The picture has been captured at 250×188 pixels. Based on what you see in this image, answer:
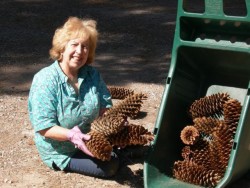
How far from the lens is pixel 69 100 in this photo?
3895 millimetres

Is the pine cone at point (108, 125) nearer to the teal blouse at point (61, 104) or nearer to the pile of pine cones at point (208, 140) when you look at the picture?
the teal blouse at point (61, 104)

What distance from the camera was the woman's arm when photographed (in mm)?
3708

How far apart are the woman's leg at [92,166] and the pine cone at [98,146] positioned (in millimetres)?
338

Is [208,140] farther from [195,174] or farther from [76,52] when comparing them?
[76,52]

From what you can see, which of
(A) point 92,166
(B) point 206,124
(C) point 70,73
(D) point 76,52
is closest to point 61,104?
(C) point 70,73

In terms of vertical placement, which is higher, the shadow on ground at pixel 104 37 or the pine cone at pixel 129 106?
the pine cone at pixel 129 106

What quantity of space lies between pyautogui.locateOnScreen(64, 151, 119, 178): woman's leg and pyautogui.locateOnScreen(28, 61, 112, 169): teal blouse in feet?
0.15

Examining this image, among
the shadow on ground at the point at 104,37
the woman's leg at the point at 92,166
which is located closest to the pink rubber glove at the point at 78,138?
the woman's leg at the point at 92,166

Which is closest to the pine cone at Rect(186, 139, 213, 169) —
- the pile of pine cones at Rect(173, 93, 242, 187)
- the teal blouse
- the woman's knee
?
the pile of pine cones at Rect(173, 93, 242, 187)

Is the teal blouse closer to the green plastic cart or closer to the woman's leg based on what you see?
the woman's leg

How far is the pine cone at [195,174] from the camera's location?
3803 mm

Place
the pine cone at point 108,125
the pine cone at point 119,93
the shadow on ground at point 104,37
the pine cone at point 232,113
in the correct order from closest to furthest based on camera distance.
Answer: the pine cone at point 108,125, the pine cone at point 232,113, the pine cone at point 119,93, the shadow on ground at point 104,37

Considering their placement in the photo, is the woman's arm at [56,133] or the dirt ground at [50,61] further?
the dirt ground at [50,61]

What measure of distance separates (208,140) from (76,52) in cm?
100
